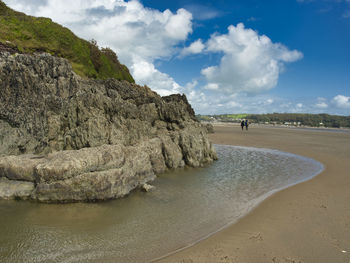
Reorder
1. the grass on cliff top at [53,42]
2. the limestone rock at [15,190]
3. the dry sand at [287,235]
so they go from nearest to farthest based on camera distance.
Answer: the dry sand at [287,235] < the limestone rock at [15,190] < the grass on cliff top at [53,42]

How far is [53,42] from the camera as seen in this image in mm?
36156

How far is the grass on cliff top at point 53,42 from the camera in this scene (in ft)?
102

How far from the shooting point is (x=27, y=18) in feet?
123

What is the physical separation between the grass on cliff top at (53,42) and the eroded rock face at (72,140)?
1873 centimetres

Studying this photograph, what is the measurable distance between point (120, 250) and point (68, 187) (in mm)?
4599

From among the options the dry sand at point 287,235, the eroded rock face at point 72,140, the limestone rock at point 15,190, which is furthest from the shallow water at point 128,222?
the eroded rock face at point 72,140

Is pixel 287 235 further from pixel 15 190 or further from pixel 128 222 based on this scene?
pixel 15 190

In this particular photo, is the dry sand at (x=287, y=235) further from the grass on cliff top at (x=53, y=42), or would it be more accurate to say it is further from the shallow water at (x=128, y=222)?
the grass on cliff top at (x=53, y=42)

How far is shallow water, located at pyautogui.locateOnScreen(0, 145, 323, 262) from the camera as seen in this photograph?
256 inches

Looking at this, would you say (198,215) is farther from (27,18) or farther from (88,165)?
(27,18)

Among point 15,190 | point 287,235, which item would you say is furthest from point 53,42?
point 287,235

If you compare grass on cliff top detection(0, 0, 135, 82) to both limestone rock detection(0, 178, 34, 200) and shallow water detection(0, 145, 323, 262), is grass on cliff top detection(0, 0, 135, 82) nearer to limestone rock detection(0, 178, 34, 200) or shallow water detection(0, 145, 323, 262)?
limestone rock detection(0, 178, 34, 200)

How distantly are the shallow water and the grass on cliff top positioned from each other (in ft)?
90.8

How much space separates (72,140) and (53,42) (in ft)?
101
